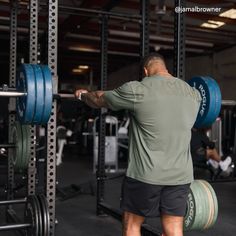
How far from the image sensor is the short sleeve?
1.47m

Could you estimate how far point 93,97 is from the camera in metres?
1.64

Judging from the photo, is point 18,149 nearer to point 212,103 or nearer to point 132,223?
point 132,223

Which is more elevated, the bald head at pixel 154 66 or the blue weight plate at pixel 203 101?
the bald head at pixel 154 66

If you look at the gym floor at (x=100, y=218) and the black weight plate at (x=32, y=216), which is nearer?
the black weight plate at (x=32, y=216)

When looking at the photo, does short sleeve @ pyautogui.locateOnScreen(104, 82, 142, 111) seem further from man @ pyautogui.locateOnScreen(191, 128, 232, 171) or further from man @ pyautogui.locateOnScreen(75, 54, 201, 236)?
man @ pyautogui.locateOnScreen(191, 128, 232, 171)

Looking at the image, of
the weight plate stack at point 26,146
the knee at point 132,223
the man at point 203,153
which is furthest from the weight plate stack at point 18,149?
the man at point 203,153

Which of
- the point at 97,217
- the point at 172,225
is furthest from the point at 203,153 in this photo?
the point at 172,225

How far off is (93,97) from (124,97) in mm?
200

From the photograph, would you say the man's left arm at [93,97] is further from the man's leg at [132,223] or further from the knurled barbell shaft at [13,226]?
the knurled barbell shaft at [13,226]

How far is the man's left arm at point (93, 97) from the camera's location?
159 centimetres

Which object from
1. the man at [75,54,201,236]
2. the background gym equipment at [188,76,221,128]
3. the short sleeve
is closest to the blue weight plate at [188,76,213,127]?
the background gym equipment at [188,76,221,128]

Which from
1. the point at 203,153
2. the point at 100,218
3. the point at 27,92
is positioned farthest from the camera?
the point at 203,153

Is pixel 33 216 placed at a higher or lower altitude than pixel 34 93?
lower

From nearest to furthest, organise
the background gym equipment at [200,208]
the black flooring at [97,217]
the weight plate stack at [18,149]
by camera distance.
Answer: the background gym equipment at [200,208] < the weight plate stack at [18,149] < the black flooring at [97,217]
